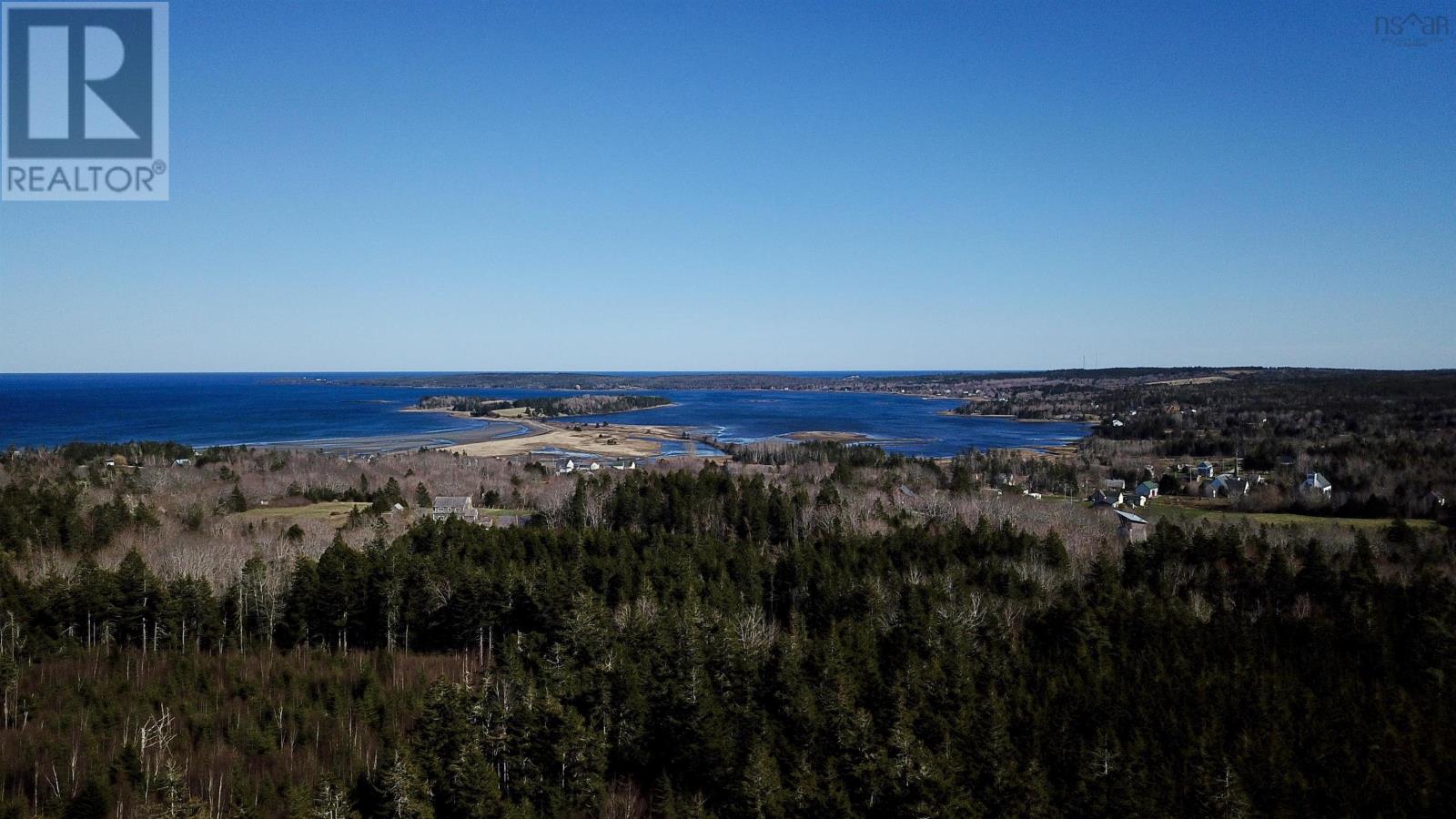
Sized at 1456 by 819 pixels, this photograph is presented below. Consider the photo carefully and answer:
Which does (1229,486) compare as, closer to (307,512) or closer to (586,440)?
(307,512)

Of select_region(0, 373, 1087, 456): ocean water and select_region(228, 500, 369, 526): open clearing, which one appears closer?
select_region(228, 500, 369, 526): open clearing

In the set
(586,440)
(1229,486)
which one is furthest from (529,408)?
(1229,486)

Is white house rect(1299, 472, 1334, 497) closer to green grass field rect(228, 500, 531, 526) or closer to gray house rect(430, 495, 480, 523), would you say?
green grass field rect(228, 500, 531, 526)

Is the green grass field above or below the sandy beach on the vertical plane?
below

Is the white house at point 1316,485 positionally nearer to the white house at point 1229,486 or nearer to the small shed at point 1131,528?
the white house at point 1229,486

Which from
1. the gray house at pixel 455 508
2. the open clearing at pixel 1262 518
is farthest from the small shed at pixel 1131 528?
the gray house at pixel 455 508

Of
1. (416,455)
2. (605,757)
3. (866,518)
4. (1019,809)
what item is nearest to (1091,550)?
(866,518)

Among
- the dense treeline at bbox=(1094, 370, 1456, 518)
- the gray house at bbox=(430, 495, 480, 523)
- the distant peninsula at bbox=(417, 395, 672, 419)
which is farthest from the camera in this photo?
the distant peninsula at bbox=(417, 395, 672, 419)

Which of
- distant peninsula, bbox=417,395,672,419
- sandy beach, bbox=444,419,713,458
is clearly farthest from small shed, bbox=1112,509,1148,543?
distant peninsula, bbox=417,395,672,419

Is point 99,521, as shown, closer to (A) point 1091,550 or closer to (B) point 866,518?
(B) point 866,518
